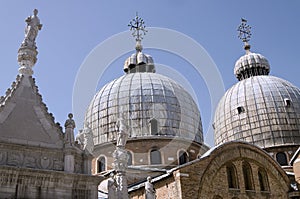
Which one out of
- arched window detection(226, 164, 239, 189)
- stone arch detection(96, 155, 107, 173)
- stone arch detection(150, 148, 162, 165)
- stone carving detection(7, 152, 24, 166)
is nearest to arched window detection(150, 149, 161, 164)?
stone arch detection(150, 148, 162, 165)

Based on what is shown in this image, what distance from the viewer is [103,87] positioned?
114 feet

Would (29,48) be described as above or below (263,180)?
above

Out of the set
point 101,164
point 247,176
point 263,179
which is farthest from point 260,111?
point 101,164

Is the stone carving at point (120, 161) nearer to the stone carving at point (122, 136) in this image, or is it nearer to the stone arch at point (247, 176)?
the stone carving at point (122, 136)

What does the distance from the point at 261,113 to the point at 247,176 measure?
16868 millimetres

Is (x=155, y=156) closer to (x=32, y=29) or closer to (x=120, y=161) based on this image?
(x=120, y=161)

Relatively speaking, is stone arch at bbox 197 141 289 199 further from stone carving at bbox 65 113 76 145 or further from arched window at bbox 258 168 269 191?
stone carving at bbox 65 113 76 145

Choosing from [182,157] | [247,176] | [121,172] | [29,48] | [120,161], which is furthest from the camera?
[182,157]

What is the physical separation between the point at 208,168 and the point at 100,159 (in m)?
9.79

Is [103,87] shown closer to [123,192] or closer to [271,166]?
[271,166]

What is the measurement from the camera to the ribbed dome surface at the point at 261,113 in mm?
38750

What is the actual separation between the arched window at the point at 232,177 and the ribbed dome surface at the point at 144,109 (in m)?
6.87

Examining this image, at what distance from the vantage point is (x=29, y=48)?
49.9 feet

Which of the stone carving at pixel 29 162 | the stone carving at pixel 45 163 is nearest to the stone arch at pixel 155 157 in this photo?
the stone carving at pixel 45 163
